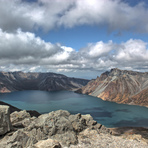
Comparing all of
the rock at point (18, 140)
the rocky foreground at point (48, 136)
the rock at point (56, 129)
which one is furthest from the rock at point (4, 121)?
the rock at point (56, 129)

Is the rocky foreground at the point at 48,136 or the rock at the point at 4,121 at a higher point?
the rock at the point at 4,121

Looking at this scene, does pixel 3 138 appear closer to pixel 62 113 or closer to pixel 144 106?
pixel 62 113

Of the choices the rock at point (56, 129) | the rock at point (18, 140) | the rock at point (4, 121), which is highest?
the rock at point (4, 121)

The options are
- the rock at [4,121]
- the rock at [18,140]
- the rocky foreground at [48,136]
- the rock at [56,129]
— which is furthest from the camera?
the rock at [56,129]

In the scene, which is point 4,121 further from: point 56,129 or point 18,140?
point 56,129

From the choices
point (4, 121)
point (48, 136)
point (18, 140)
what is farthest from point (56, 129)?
point (4, 121)

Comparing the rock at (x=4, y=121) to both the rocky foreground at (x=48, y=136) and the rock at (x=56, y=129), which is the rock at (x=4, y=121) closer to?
the rocky foreground at (x=48, y=136)

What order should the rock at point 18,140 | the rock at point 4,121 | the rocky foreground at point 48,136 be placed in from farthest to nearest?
the rock at point 4,121, the rocky foreground at point 48,136, the rock at point 18,140

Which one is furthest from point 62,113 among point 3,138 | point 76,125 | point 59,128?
point 3,138

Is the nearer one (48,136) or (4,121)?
(4,121)

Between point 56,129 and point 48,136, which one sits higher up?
point 56,129

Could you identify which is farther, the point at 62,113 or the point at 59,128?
the point at 62,113
